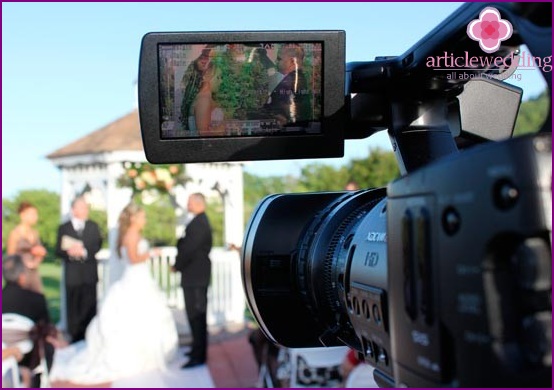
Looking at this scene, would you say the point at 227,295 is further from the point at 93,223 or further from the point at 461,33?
the point at 461,33

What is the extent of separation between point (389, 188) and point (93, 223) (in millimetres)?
7947

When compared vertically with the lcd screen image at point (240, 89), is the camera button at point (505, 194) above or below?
below

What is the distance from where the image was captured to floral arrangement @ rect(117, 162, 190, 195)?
30.5 ft

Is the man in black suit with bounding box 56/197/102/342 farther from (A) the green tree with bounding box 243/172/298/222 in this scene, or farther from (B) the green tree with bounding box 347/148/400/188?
(B) the green tree with bounding box 347/148/400/188

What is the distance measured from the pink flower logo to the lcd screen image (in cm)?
30

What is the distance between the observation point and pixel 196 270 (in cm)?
784

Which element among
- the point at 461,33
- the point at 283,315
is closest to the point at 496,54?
the point at 461,33

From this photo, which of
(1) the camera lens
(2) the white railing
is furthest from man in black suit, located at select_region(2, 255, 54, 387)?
(1) the camera lens

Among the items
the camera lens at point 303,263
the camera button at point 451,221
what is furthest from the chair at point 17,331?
the camera button at point 451,221

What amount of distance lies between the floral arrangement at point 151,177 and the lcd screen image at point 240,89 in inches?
311

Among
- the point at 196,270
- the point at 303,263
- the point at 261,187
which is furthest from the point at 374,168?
the point at 303,263

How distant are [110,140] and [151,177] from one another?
37.9 inches

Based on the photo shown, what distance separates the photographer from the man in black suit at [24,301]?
577cm

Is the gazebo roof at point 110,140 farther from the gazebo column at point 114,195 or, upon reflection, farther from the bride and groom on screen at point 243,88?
the bride and groom on screen at point 243,88
